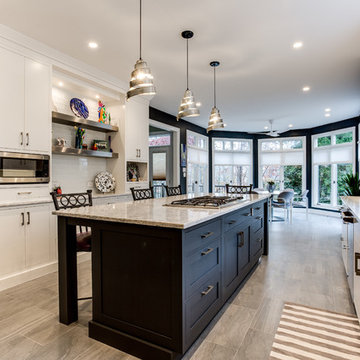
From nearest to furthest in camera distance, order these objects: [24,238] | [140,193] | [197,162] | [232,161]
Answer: [24,238], [140,193], [197,162], [232,161]

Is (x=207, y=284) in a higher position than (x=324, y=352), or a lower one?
higher

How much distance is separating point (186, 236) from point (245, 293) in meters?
1.48

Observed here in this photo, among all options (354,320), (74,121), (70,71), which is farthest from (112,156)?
(354,320)

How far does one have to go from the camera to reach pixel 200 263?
177 centimetres

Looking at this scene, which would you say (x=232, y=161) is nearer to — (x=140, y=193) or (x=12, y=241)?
(x=140, y=193)

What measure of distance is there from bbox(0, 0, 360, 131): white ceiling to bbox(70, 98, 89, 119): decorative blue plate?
67 cm

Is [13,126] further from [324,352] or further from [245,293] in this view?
[324,352]

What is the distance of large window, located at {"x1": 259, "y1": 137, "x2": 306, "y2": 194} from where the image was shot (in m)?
9.08

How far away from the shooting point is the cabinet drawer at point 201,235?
5.32 feet

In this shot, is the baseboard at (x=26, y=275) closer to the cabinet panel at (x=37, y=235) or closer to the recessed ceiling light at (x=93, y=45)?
the cabinet panel at (x=37, y=235)

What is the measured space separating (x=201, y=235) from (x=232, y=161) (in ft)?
27.2

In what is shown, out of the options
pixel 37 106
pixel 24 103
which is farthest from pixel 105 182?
pixel 24 103

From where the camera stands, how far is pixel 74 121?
148 inches

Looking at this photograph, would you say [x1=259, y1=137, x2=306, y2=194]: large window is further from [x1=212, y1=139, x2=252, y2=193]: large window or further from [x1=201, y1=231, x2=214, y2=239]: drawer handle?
[x1=201, y1=231, x2=214, y2=239]: drawer handle
